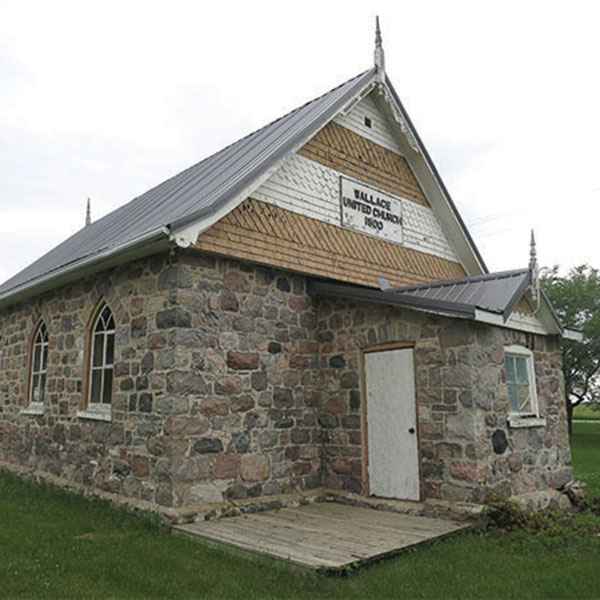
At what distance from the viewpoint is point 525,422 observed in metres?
8.02

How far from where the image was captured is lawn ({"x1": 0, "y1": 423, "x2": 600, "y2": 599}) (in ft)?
16.0

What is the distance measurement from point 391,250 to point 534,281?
305 centimetres

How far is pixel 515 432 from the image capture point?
25.9 feet

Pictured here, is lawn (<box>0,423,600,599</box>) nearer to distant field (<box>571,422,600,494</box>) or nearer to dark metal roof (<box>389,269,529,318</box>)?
dark metal roof (<box>389,269,529,318</box>)

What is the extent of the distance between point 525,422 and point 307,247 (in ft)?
13.2

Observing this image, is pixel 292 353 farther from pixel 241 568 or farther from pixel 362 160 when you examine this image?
pixel 362 160

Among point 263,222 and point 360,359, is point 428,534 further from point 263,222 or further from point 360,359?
point 263,222

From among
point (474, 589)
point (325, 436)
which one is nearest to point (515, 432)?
point (325, 436)

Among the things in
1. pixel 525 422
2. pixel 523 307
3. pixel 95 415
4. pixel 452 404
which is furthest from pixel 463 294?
pixel 95 415

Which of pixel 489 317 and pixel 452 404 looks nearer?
pixel 489 317

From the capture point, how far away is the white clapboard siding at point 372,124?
10.4m

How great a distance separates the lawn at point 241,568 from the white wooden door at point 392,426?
1358 mm

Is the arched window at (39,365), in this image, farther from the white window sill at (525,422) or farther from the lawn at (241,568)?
the white window sill at (525,422)

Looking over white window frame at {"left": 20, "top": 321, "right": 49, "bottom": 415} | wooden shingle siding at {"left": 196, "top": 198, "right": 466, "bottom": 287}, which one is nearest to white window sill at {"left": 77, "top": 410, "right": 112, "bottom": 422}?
white window frame at {"left": 20, "top": 321, "right": 49, "bottom": 415}
